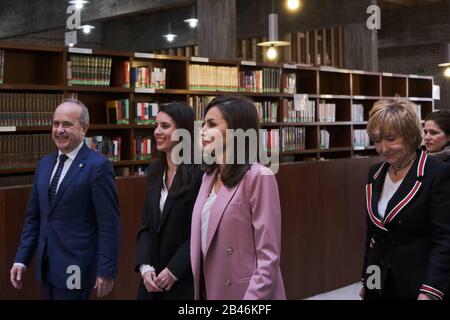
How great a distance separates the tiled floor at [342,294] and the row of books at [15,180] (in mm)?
2829

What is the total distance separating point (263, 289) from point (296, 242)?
132 inches

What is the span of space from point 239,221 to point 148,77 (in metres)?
4.99

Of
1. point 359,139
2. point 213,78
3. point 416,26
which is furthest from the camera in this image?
point 416,26

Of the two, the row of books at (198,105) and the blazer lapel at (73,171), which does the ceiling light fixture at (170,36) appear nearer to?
the row of books at (198,105)

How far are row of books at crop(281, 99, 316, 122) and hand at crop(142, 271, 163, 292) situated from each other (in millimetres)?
5908

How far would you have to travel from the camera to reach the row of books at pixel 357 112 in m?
9.89

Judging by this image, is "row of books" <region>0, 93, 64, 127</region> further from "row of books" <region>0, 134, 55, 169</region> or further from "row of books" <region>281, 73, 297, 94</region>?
"row of books" <region>281, 73, 297, 94</region>

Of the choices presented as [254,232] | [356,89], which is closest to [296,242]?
[254,232]

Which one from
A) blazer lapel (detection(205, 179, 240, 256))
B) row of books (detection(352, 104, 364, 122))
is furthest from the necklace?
row of books (detection(352, 104, 364, 122))

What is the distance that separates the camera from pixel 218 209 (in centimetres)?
221

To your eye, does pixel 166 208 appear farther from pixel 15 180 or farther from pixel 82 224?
pixel 15 180

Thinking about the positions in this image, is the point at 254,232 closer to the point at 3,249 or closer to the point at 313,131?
the point at 3,249

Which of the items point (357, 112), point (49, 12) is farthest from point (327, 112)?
point (49, 12)
